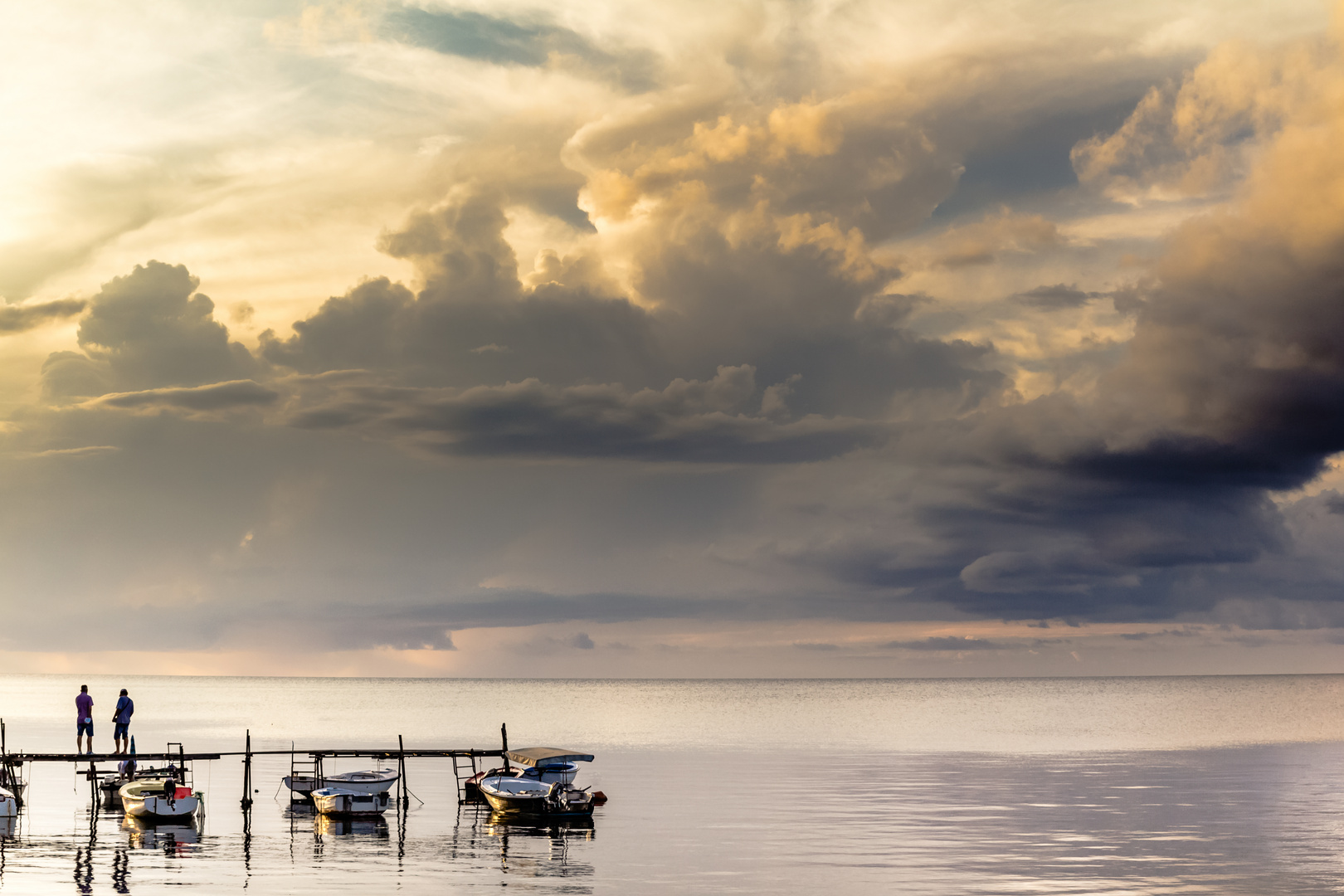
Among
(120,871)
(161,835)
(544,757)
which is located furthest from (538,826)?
(120,871)

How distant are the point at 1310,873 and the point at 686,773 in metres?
57.3

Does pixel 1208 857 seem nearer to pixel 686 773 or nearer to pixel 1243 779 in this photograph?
pixel 1243 779

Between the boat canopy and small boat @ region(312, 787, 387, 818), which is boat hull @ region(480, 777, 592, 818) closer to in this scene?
the boat canopy

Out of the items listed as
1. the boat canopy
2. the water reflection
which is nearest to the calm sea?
the water reflection

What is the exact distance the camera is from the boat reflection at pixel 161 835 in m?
59.7

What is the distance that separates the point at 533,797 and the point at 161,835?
1918 cm

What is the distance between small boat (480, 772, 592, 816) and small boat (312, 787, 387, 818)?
6099mm

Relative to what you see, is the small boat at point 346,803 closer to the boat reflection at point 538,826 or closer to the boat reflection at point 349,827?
the boat reflection at point 349,827

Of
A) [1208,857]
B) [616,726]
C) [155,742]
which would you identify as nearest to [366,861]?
[1208,857]

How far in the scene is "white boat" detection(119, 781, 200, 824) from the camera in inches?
2601

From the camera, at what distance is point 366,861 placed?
56.0m

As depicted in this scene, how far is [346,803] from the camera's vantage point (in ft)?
230

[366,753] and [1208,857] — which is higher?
[366,753]

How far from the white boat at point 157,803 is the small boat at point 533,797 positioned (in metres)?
15.8
